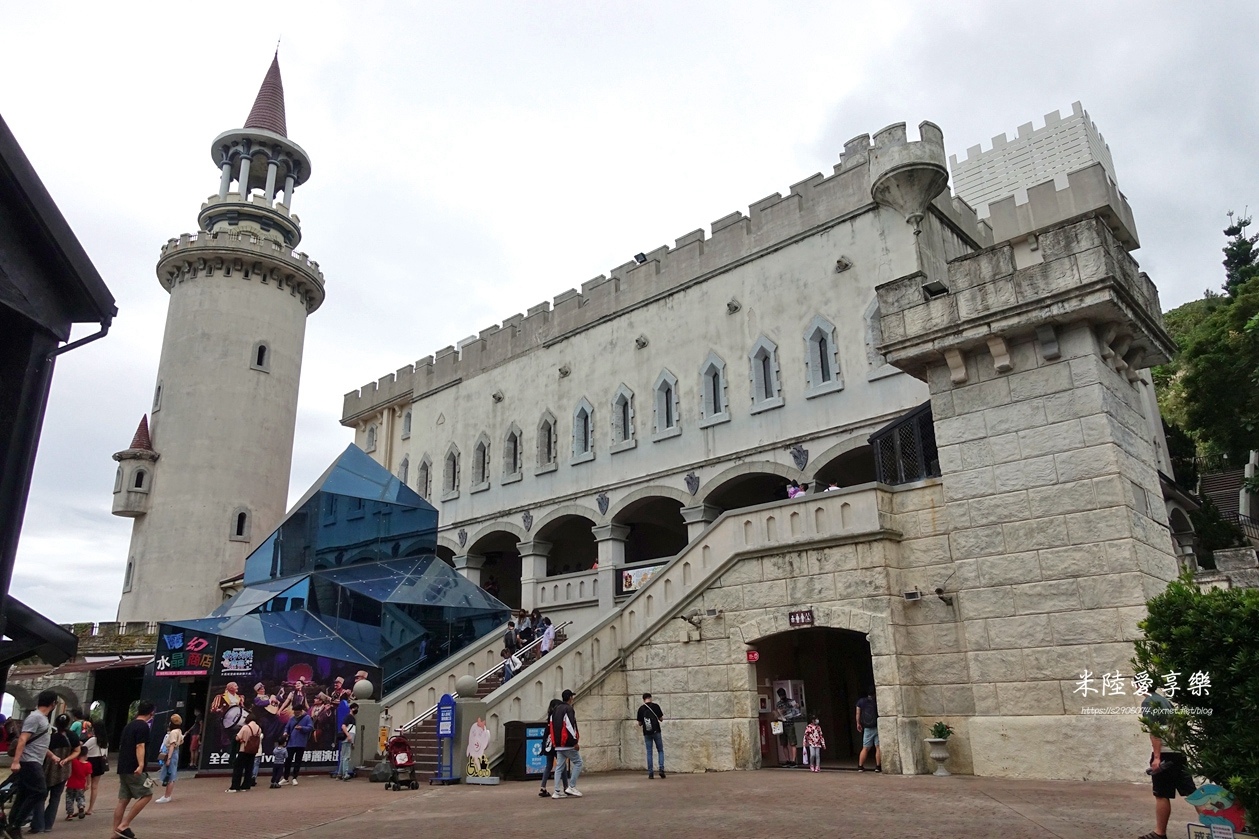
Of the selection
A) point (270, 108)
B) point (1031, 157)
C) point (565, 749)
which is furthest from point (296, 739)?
point (1031, 157)

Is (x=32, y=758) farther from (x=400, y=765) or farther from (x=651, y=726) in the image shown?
(x=651, y=726)

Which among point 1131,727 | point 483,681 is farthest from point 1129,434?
point 483,681

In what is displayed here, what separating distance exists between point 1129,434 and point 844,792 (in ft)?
23.1

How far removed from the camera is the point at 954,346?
13484mm

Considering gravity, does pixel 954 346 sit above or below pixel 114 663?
above

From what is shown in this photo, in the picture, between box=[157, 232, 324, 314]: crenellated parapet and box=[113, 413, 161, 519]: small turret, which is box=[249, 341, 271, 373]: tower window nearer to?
box=[157, 232, 324, 314]: crenellated parapet

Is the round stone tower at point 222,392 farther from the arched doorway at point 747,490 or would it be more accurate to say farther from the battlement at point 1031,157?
the battlement at point 1031,157

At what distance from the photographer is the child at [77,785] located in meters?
10.9

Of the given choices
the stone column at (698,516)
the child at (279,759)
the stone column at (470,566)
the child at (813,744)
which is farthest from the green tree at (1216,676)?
the stone column at (470,566)

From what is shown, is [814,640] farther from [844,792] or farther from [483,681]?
[483,681]

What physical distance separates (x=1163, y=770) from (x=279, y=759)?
1361 centimetres

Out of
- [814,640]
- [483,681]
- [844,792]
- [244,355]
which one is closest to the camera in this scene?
[844,792]

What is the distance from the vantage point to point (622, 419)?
2470 centimetres

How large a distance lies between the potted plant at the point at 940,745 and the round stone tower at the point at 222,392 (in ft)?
87.9
